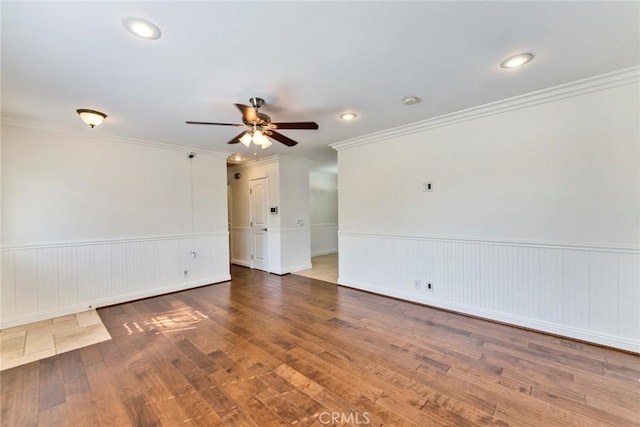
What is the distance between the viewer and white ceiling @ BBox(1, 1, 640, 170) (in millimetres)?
1628

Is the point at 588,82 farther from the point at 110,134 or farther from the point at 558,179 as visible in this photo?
the point at 110,134

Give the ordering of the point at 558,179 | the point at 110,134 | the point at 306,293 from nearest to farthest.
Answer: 1. the point at 558,179
2. the point at 110,134
3. the point at 306,293

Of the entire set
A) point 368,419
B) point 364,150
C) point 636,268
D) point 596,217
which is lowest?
point 368,419

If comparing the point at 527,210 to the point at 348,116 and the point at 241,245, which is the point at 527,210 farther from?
the point at 241,245

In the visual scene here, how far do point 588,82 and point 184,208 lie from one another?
18.3 feet

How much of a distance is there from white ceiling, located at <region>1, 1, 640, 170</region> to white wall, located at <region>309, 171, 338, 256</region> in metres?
4.95

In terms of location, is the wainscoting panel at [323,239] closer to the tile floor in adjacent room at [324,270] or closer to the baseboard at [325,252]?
the baseboard at [325,252]

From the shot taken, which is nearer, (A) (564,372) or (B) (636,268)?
(A) (564,372)

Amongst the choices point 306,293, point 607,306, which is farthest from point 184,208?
point 607,306

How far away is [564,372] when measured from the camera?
86.4 inches

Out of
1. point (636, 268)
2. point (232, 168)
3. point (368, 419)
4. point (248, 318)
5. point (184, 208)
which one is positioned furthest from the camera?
point (232, 168)

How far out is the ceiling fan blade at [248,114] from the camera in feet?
7.95

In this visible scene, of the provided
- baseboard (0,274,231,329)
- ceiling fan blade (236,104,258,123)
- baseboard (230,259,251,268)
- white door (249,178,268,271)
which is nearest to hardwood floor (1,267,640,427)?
baseboard (0,274,231,329)

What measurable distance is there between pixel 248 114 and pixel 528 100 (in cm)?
292
